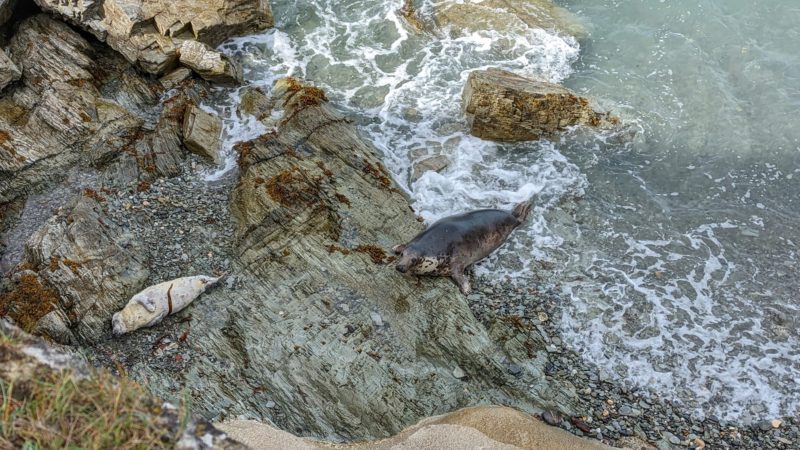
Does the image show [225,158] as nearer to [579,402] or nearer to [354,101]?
[354,101]

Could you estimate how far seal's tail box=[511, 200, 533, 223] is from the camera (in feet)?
42.6

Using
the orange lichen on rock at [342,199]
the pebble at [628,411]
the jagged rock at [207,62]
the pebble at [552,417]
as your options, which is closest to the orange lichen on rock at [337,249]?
the orange lichen on rock at [342,199]

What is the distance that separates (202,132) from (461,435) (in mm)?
9149

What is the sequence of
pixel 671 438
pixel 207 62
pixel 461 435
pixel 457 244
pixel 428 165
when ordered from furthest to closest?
pixel 207 62
pixel 428 165
pixel 457 244
pixel 671 438
pixel 461 435

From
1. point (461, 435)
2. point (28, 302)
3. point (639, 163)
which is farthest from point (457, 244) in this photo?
point (28, 302)

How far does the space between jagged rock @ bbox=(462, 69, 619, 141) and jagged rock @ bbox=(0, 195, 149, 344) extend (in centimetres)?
850

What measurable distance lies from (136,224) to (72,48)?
5.94m

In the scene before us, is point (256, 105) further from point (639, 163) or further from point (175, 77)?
point (639, 163)

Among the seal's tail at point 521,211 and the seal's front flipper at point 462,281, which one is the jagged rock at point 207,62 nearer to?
the seal's tail at point 521,211

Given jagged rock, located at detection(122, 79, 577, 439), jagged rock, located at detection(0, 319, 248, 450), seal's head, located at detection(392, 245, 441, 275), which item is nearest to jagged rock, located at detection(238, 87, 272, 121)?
jagged rock, located at detection(122, 79, 577, 439)

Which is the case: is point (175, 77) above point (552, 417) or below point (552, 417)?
above

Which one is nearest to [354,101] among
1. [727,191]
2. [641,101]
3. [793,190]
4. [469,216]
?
[469,216]

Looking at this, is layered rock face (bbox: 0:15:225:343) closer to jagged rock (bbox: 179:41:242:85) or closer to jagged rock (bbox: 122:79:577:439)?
jagged rock (bbox: 179:41:242:85)

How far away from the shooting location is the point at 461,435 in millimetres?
7457
